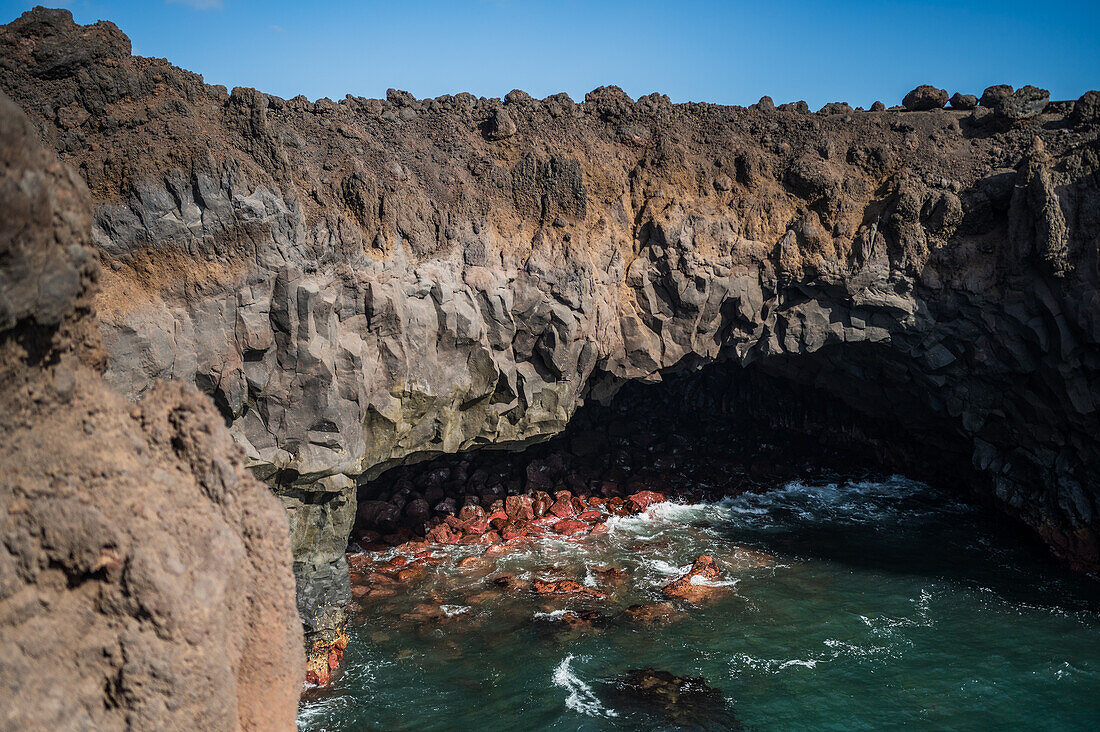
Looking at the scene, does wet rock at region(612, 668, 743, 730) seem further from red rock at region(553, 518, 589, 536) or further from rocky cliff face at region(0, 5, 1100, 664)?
red rock at region(553, 518, 589, 536)

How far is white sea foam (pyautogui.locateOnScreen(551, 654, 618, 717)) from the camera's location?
15625 mm

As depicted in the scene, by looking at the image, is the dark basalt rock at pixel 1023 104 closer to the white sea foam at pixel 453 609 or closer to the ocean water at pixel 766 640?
the ocean water at pixel 766 640

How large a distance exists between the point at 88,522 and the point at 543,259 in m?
16.8

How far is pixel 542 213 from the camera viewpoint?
21.8m

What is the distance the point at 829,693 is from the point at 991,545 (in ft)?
38.0

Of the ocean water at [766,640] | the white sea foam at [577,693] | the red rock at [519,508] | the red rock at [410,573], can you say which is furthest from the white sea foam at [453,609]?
the red rock at [519,508]

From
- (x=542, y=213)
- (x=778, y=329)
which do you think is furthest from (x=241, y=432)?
(x=778, y=329)

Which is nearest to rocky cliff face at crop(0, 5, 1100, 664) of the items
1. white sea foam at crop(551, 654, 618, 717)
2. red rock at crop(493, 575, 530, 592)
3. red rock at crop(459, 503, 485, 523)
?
red rock at crop(493, 575, 530, 592)

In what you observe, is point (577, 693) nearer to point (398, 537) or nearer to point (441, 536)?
point (441, 536)

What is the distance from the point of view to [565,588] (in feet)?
69.7

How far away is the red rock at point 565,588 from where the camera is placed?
21031 mm

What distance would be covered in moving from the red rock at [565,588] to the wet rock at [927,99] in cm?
1968

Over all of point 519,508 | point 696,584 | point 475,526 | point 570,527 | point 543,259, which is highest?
point 543,259

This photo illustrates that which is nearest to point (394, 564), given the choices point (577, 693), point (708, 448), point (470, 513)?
point (470, 513)
